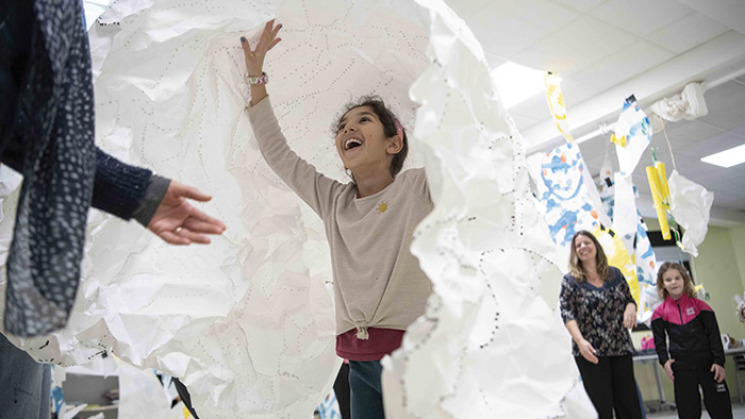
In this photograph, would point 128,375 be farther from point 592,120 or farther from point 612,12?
point 592,120

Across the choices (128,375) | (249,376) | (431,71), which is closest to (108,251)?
(249,376)

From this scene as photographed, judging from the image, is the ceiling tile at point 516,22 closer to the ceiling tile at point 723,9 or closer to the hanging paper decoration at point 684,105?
the ceiling tile at point 723,9

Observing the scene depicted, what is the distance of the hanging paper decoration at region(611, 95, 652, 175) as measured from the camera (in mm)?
3494

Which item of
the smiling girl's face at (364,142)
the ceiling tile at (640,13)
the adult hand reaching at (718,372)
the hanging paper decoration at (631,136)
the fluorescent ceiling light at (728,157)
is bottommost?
the adult hand reaching at (718,372)

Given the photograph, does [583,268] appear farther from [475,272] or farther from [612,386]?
[475,272]

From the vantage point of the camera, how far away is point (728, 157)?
633 centimetres

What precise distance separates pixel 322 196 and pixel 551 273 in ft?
2.20

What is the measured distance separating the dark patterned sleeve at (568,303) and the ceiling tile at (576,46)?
1.68m

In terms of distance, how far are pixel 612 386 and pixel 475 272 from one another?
7.07 feet

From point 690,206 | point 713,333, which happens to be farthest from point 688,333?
point 690,206

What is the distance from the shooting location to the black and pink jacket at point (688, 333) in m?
3.27

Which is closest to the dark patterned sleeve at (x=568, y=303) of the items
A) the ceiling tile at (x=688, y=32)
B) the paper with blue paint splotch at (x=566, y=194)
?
the paper with blue paint splotch at (x=566, y=194)

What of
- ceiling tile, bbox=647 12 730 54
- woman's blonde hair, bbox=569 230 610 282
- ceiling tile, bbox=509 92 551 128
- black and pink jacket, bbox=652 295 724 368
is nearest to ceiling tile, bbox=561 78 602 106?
ceiling tile, bbox=509 92 551 128

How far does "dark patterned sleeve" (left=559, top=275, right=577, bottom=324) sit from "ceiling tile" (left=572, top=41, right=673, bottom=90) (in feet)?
6.57
